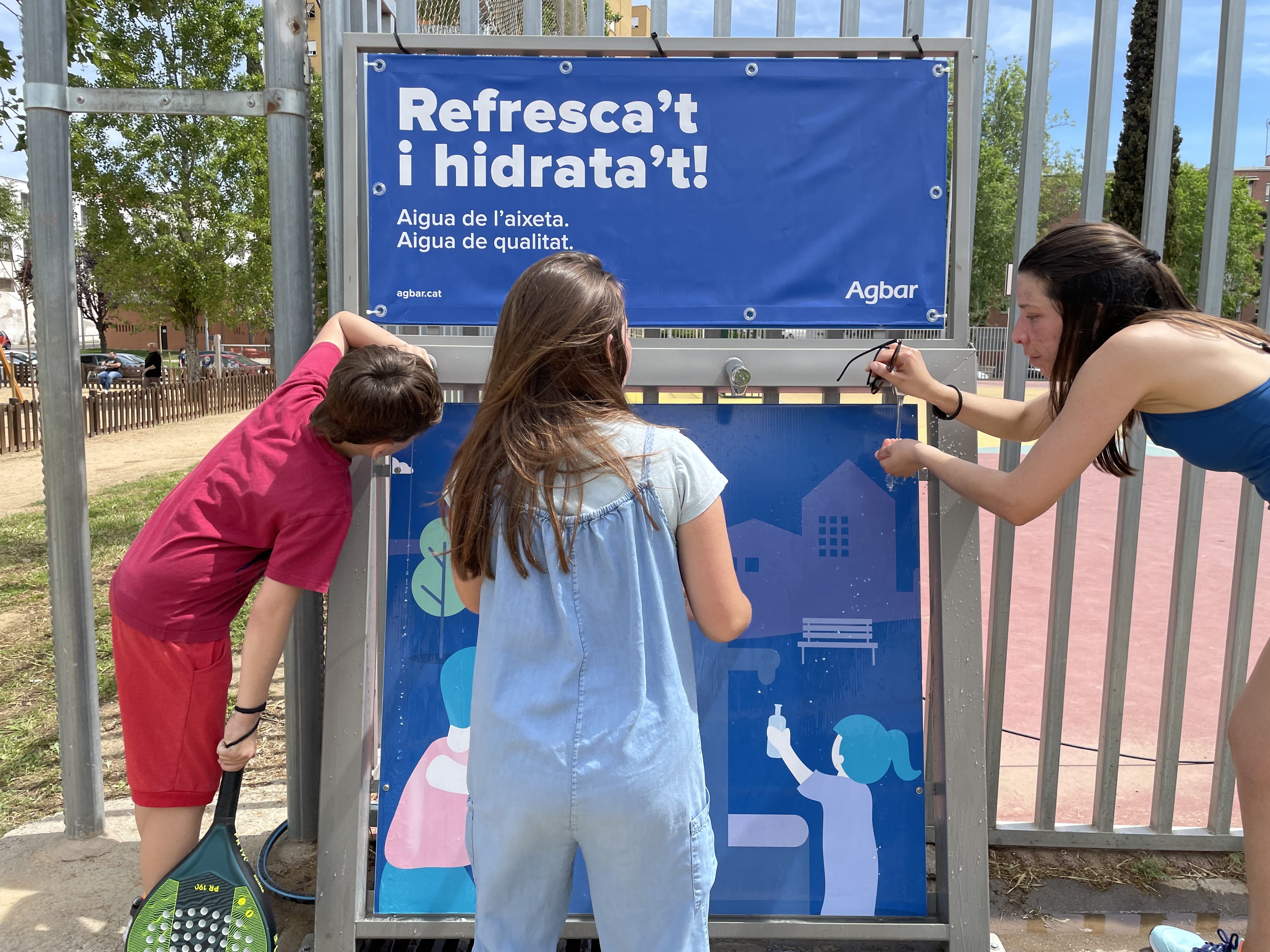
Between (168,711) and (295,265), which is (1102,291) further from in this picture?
(168,711)

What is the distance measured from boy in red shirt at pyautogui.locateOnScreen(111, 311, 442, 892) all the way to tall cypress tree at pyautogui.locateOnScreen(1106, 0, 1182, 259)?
1216 centimetres

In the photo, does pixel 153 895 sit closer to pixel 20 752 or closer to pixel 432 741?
pixel 432 741

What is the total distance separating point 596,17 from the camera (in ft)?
8.78

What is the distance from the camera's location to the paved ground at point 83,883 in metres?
2.67

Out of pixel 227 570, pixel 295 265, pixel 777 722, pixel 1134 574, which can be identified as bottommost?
pixel 777 722

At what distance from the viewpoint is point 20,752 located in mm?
4082

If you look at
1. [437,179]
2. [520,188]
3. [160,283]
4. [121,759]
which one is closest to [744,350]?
[520,188]

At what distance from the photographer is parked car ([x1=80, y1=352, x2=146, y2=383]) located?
3094cm

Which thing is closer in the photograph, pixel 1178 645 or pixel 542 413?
pixel 542 413

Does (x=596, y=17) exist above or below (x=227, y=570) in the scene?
above

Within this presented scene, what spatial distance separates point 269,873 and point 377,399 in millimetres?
1699

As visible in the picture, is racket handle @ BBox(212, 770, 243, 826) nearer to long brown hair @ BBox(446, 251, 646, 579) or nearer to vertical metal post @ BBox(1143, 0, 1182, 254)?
long brown hair @ BBox(446, 251, 646, 579)

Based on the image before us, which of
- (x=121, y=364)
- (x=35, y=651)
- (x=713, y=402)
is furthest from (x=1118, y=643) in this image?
(x=121, y=364)

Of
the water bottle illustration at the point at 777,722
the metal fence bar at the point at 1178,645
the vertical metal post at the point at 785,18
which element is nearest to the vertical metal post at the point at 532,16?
the vertical metal post at the point at 785,18
